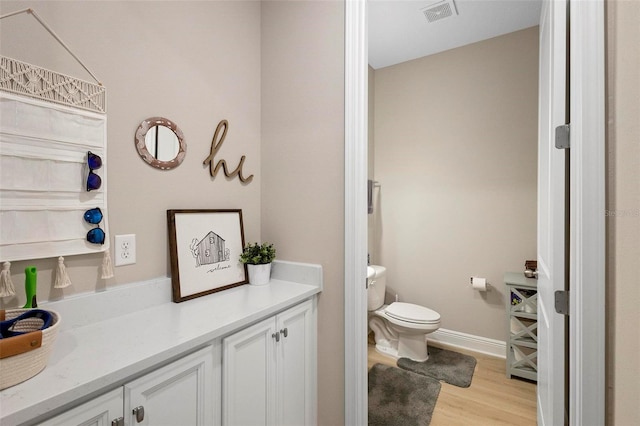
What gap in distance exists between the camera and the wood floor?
1.85 m

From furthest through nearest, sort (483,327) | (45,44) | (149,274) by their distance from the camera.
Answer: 1. (483,327)
2. (149,274)
3. (45,44)

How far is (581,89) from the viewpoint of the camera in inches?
38.0

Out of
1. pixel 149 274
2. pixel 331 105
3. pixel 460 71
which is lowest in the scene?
pixel 149 274

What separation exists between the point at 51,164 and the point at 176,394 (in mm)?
846

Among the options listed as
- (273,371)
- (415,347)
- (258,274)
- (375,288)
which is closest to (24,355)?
(273,371)

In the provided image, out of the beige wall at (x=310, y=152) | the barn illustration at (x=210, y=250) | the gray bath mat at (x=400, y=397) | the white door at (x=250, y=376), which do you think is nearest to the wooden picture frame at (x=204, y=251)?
the barn illustration at (x=210, y=250)

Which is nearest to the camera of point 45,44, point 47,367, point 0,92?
point 47,367

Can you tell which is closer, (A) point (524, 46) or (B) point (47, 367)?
(B) point (47, 367)

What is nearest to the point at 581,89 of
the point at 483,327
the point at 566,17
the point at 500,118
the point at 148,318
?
the point at 566,17

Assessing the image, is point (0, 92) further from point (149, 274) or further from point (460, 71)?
point (460, 71)

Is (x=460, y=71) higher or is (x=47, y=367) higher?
(x=460, y=71)

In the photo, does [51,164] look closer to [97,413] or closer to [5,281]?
[5,281]

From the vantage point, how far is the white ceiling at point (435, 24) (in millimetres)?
2260

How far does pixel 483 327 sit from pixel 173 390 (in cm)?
267
